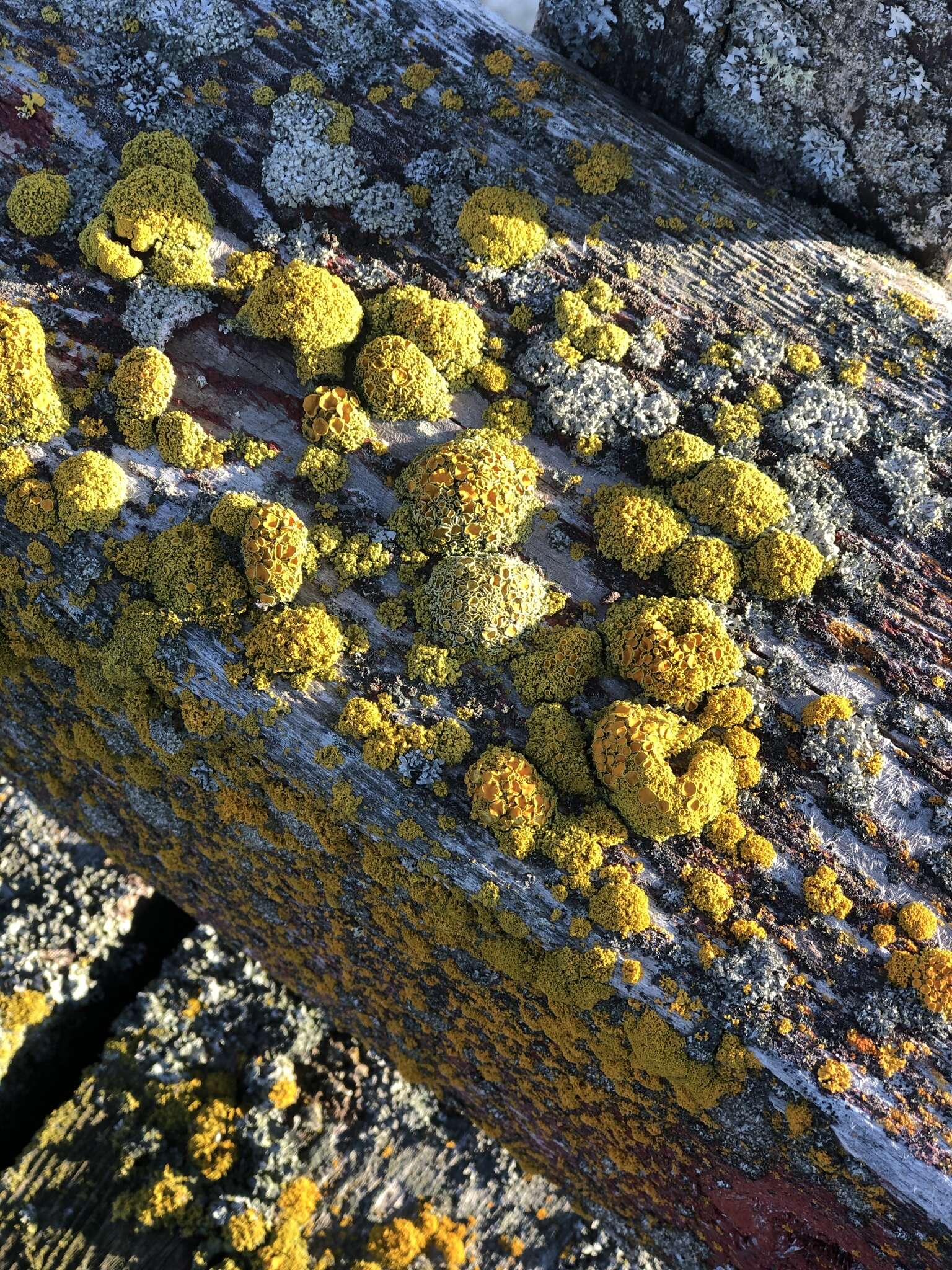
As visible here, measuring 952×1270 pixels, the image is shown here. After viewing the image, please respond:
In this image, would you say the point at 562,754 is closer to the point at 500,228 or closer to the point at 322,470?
the point at 322,470

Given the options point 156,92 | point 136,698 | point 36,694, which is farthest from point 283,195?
point 36,694

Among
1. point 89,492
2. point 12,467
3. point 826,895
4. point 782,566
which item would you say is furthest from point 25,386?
point 826,895

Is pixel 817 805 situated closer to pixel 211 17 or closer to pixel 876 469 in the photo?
pixel 876 469

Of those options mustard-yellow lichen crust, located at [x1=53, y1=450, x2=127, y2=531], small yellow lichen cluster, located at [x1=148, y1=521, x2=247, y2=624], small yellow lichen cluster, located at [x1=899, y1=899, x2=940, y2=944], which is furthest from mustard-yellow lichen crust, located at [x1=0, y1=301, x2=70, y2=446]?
small yellow lichen cluster, located at [x1=899, y1=899, x2=940, y2=944]

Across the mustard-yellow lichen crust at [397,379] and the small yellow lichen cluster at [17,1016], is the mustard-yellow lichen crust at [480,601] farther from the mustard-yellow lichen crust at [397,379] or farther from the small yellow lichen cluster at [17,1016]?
the small yellow lichen cluster at [17,1016]

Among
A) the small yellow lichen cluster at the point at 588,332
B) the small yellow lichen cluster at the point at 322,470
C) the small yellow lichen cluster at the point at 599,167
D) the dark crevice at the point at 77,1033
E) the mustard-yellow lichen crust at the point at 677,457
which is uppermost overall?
the small yellow lichen cluster at the point at 599,167

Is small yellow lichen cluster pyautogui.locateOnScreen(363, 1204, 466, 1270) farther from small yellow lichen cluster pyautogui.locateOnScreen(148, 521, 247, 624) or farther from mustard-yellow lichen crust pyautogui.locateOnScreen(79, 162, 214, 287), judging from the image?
mustard-yellow lichen crust pyautogui.locateOnScreen(79, 162, 214, 287)

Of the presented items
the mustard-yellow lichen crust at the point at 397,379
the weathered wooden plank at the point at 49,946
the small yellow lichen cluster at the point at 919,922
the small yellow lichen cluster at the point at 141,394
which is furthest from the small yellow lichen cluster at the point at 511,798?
the weathered wooden plank at the point at 49,946
